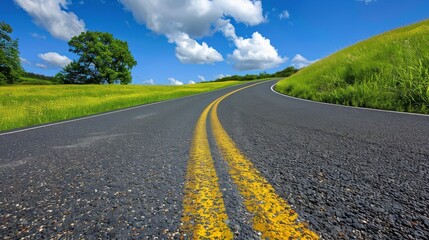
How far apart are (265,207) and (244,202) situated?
0.11m

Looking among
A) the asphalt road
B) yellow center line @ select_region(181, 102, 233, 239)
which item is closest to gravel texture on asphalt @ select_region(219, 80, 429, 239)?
the asphalt road

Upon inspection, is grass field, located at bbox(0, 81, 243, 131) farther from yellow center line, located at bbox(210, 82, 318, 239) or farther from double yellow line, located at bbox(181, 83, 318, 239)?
yellow center line, located at bbox(210, 82, 318, 239)

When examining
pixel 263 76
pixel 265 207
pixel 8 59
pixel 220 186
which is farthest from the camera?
pixel 263 76

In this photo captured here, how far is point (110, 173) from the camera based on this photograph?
5.77 ft

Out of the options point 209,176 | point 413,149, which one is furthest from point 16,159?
point 413,149

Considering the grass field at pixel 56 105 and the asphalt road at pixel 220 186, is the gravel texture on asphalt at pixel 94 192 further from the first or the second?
the grass field at pixel 56 105

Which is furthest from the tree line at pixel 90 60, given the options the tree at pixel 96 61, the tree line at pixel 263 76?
the tree line at pixel 263 76

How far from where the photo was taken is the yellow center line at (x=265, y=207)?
3.04 feet

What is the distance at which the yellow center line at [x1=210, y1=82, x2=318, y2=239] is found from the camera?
3.04 feet

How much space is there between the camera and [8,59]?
3719 cm

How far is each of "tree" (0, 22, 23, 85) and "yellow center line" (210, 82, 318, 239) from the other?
158 feet

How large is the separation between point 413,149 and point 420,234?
1.57 metres

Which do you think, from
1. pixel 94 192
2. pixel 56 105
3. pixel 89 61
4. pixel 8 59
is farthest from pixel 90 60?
pixel 94 192

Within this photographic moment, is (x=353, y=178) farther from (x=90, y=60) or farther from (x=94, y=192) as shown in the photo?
(x=90, y=60)
